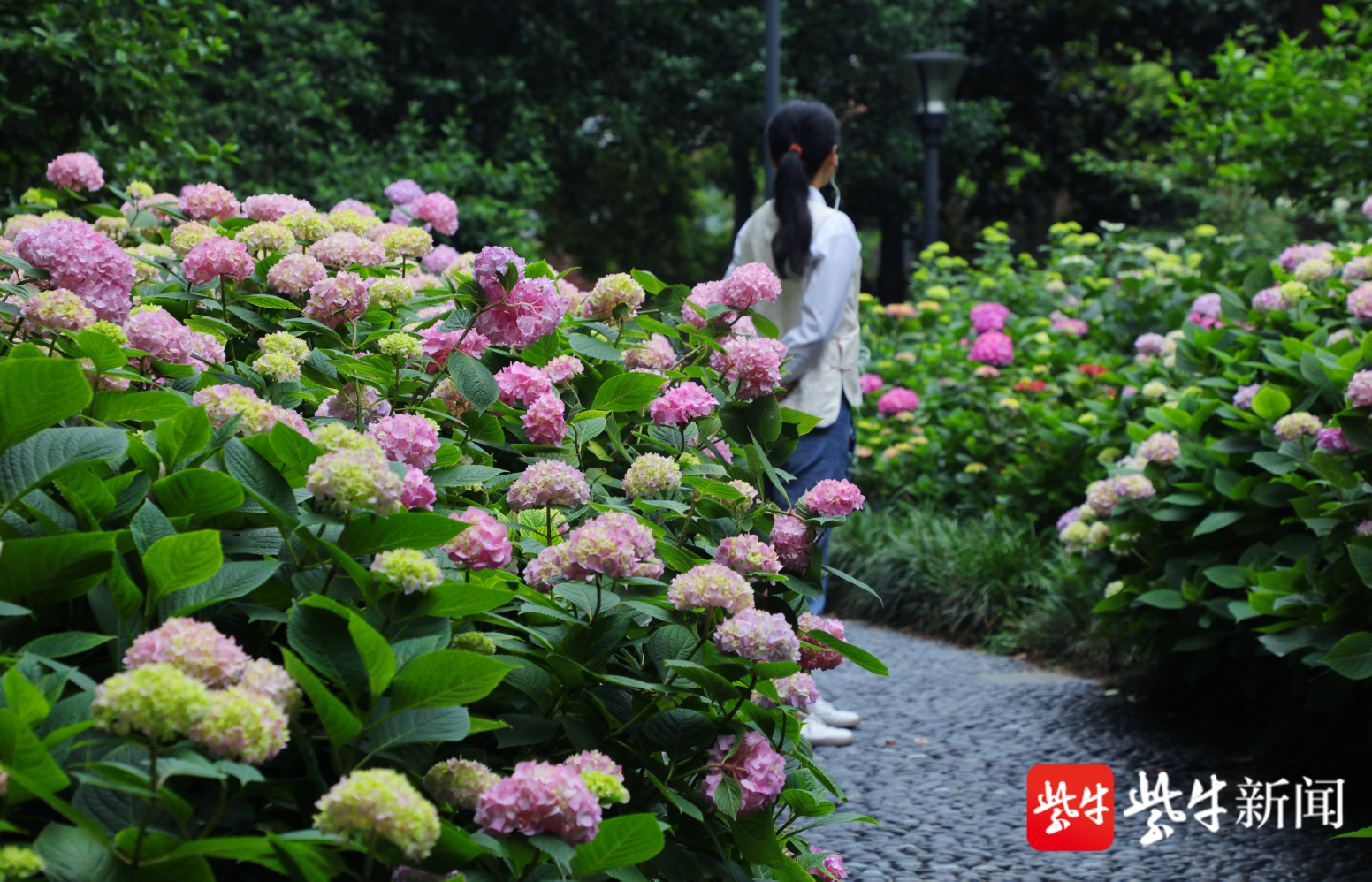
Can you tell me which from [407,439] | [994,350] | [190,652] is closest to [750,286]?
[407,439]

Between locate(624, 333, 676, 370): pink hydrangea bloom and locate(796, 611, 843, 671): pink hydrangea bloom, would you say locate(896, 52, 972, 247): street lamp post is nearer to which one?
locate(624, 333, 676, 370): pink hydrangea bloom

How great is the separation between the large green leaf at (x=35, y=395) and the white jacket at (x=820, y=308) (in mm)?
2302

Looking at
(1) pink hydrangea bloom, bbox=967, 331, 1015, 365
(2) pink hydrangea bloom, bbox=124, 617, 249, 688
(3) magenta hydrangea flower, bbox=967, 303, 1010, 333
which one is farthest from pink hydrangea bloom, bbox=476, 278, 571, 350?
(3) magenta hydrangea flower, bbox=967, 303, 1010, 333

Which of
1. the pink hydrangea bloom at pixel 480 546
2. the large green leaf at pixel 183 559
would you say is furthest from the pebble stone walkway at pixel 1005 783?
the large green leaf at pixel 183 559

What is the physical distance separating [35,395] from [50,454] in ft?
0.20

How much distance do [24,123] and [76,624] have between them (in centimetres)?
378

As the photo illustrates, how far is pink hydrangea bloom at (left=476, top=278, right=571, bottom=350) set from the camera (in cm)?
155

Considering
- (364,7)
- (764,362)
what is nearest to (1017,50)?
(364,7)

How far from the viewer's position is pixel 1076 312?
6.55 metres

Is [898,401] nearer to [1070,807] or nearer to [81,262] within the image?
[1070,807]

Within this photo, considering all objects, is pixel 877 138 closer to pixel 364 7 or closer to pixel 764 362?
pixel 364 7

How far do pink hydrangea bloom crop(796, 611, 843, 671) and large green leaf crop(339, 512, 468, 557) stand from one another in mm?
596

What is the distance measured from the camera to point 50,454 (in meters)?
1.08

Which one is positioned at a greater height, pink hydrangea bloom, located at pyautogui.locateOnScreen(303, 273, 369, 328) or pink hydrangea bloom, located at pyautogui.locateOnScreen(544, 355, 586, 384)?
pink hydrangea bloom, located at pyautogui.locateOnScreen(303, 273, 369, 328)
